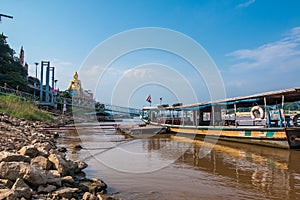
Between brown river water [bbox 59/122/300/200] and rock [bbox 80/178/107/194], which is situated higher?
rock [bbox 80/178/107/194]

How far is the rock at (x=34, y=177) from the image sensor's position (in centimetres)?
398

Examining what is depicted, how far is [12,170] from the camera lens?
13.1 ft

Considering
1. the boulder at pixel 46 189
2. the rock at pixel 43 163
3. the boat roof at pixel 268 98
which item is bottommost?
the boulder at pixel 46 189

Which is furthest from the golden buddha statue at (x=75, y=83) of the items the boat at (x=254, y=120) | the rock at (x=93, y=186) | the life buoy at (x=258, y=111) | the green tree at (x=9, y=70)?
the rock at (x=93, y=186)

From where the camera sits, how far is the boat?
37.2ft

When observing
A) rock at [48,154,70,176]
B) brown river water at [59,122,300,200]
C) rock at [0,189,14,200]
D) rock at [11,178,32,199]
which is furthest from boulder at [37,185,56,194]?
brown river water at [59,122,300,200]

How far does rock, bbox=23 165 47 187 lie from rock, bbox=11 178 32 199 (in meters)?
0.27

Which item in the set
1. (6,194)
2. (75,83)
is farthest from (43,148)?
(75,83)

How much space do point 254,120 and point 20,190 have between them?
515 inches

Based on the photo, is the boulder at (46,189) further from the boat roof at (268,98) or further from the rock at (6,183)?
the boat roof at (268,98)

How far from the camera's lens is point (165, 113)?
24562 mm

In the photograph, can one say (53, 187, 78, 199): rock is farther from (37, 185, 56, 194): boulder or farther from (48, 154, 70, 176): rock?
(48, 154, 70, 176): rock

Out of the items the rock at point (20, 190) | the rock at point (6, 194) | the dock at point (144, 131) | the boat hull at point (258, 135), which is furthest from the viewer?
the dock at point (144, 131)

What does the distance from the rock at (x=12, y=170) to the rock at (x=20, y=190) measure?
31 cm
